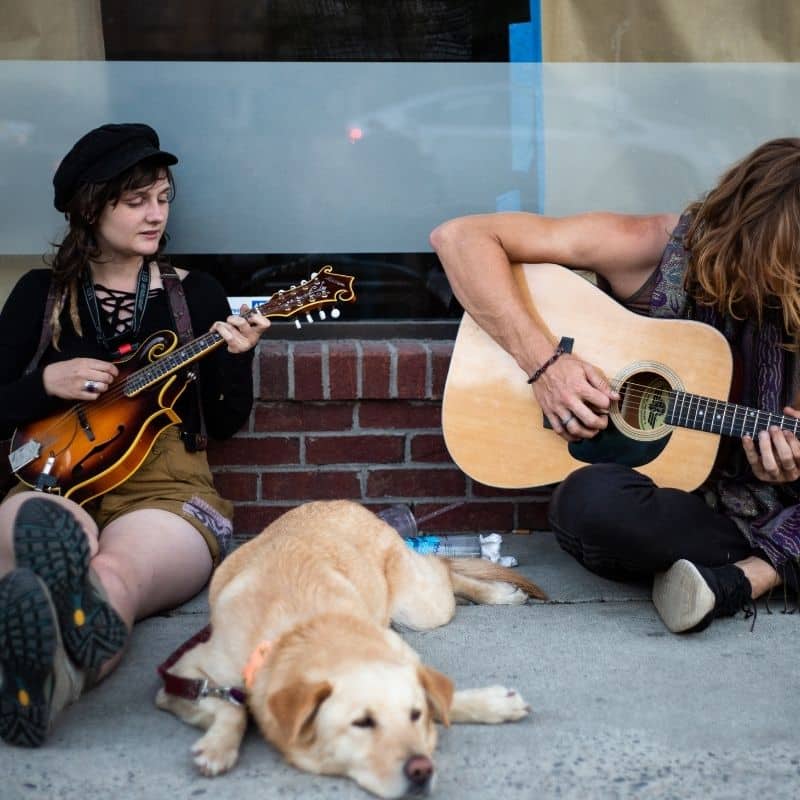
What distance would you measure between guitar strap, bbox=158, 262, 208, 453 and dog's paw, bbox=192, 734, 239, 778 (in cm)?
122

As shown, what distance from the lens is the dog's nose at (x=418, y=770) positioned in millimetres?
2004

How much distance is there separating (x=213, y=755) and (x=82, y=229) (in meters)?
1.68

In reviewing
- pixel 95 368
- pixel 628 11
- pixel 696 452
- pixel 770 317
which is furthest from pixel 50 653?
pixel 628 11

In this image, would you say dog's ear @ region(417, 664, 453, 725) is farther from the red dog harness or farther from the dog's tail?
the dog's tail

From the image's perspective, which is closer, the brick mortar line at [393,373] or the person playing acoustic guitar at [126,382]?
the person playing acoustic guitar at [126,382]

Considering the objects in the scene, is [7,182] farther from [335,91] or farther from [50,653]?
[50,653]

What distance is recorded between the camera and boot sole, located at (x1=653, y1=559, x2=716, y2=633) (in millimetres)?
2857

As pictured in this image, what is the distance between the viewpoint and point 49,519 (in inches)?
89.8

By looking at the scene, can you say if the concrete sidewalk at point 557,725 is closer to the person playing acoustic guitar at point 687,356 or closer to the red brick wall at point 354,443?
the person playing acoustic guitar at point 687,356

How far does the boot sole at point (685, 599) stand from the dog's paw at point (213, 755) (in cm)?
124

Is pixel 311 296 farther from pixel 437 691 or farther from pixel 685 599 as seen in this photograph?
pixel 437 691

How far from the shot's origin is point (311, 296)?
3.30m

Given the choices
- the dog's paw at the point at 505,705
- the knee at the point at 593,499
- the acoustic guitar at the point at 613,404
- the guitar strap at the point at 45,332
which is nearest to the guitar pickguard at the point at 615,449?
the acoustic guitar at the point at 613,404

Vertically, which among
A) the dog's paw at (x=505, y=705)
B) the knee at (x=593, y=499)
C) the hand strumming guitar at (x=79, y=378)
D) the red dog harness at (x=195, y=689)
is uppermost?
the hand strumming guitar at (x=79, y=378)
